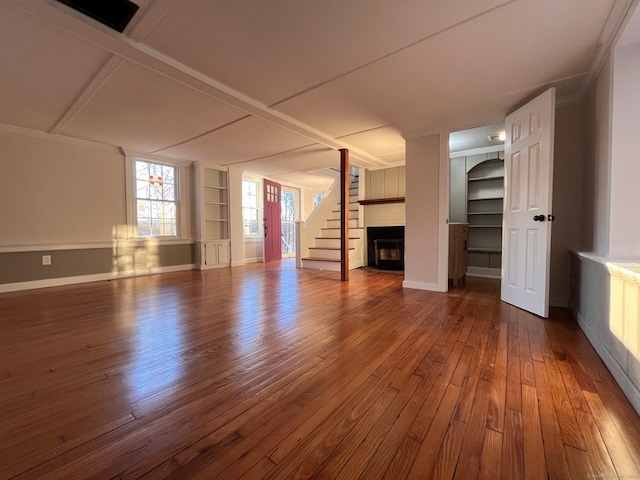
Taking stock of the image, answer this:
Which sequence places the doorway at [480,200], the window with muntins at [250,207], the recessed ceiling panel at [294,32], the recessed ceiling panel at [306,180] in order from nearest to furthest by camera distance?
1. the recessed ceiling panel at [294,32]
2. the doorway at [480,200]
3. the window with muntins at [250,207]
4. the recessed ceiling panel at [306,180]

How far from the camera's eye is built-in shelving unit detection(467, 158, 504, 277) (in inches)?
179

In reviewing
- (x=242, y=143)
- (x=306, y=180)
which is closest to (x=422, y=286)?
(x=242, y=143)

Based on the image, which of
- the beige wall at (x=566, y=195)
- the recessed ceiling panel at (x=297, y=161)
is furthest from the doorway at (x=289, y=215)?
the beige wall at (x=566, y=195)

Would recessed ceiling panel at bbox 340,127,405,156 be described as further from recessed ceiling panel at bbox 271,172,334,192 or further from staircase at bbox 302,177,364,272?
recessed ceiling panel at bbox 271,172,334,192

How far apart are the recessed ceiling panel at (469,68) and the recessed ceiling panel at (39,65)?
178cm

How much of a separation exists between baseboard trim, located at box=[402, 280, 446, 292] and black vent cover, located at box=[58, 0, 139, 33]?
3.84m

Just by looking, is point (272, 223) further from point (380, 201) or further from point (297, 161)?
point (380, 201)

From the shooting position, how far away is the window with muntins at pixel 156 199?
198 inches

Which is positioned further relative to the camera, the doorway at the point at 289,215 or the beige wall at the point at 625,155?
the doorway at the point at 289,215

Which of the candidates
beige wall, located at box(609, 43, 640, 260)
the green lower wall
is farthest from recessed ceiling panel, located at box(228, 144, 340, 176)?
beige wall, located at box(609, 43, 640, 260)

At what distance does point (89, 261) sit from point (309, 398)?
4834mm

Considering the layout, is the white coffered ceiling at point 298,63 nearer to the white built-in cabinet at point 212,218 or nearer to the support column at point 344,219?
the support column at point 344,219

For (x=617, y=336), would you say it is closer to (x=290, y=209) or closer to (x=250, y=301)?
(x=250, y=301)

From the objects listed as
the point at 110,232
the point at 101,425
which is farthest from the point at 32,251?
the point at 101,425
